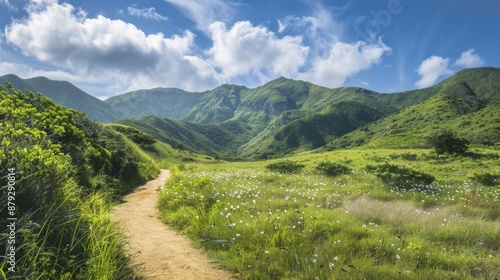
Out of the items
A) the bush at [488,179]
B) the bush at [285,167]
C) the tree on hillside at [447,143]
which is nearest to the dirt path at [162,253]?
the bush at [285,167]

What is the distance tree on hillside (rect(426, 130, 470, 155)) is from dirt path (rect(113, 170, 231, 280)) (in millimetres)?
45776

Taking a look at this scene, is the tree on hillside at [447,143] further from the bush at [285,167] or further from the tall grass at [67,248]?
the tall grass at [67,248]

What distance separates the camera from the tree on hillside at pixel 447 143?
141 ft

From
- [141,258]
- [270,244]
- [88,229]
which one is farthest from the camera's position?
[270,244]

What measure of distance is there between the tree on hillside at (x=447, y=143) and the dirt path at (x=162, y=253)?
45.8 m

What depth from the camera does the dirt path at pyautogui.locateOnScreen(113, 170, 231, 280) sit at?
6199 mm

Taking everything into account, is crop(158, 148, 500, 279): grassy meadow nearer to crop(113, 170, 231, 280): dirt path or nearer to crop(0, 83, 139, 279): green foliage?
crop(113, 170, 231, 280): dirt path

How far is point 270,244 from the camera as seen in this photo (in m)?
A: 7.29

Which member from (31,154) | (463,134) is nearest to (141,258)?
(31,154)

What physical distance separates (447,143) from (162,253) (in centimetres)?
4853

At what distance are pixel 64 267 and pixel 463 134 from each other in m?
157

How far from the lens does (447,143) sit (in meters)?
43.8

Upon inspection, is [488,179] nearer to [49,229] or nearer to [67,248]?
[67,248]

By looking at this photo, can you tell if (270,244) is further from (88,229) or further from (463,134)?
(463,134)
